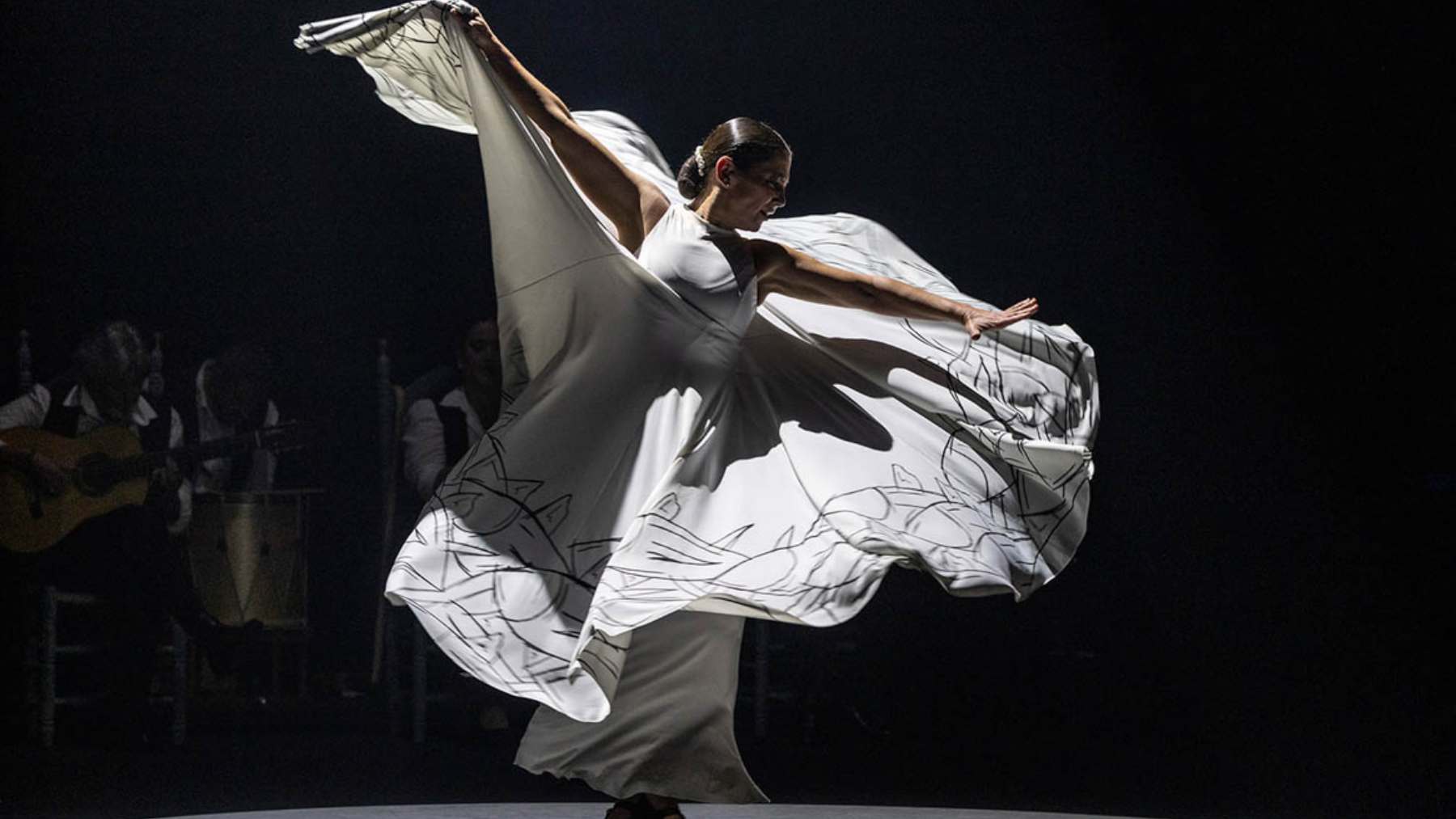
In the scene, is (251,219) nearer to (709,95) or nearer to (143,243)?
(143,243)

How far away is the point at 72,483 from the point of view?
4.08 meters

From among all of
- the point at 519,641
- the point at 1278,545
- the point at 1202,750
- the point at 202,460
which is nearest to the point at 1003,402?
the point at 519,641

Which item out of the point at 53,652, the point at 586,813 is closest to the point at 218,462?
the point at 53,652

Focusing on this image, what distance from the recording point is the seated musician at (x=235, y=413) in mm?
4344

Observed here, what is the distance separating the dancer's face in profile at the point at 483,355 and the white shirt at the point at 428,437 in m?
0.07

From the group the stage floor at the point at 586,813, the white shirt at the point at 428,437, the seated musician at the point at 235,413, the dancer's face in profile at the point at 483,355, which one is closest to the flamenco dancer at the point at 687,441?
the stage floor at the point at 586,813

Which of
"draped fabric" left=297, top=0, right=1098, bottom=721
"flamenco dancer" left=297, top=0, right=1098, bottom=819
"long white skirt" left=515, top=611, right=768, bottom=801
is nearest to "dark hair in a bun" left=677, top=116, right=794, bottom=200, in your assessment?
"flamenco dancer" left=297, top=0, right=1098, bottom=819

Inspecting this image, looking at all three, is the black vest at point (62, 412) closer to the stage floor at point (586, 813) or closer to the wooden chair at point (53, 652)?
the wooden chair at point (53, 652)

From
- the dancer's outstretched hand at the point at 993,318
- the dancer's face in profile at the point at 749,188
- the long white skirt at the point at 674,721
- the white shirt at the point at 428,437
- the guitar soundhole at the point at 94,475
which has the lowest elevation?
the long white skirt at the point at 674,721

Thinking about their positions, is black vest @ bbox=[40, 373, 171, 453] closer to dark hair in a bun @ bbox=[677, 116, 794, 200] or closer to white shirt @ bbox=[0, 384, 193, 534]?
white shirt @ bbox=[0, 384, 193, 534]

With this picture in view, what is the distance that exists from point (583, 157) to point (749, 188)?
276 mm

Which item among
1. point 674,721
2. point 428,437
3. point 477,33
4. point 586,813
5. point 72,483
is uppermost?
point 477,33

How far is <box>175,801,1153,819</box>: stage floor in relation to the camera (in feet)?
10.1

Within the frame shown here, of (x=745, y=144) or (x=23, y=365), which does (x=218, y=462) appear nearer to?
(x=23, y=365)
